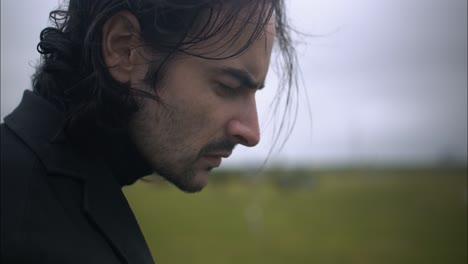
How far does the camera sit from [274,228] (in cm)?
4303

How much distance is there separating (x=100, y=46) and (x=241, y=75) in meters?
0.40

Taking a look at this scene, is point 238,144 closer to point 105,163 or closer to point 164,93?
point 164,93

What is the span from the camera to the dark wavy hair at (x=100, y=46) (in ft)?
4.01

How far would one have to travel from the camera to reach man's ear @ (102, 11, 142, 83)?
1.22 m

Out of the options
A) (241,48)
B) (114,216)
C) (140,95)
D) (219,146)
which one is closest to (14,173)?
(114,216)

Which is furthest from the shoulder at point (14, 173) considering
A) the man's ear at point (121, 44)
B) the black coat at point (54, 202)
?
the man's ear at point (121, 44)

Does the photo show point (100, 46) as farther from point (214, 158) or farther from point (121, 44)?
point (214, 158)

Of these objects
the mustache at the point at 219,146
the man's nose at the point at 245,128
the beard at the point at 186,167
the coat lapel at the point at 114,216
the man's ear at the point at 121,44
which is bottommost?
the coat lapel at the point at 114,216

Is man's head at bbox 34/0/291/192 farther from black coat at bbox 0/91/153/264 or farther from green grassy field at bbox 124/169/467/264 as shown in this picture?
green grassy field at bbox 124/169/467/264

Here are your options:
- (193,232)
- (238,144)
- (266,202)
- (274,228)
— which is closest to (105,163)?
(238,144)

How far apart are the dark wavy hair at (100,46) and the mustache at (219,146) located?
0.70 feet

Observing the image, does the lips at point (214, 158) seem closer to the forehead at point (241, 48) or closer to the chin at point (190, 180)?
the chin at point (190, 180)

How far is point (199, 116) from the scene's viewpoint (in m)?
1.27

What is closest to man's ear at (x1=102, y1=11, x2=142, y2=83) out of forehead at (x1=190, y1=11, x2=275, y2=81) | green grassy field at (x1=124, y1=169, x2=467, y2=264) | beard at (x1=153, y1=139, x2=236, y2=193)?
forehead at (x1=190, y1=11, x2=275, y2=81)
